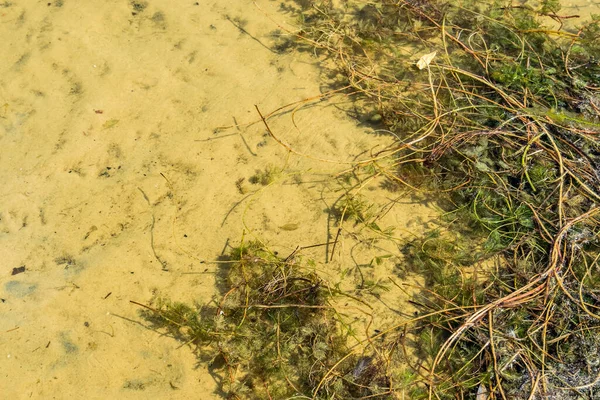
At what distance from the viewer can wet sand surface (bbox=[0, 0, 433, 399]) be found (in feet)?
9.93

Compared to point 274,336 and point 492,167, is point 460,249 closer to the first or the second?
point 492,167

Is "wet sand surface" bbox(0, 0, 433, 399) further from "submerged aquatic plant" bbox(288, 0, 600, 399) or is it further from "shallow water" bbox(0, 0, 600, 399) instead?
"submerged aquatic plant" bbox(288, 0, 600, 399)

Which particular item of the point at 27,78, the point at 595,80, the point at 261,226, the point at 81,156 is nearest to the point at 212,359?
the point at 261,226

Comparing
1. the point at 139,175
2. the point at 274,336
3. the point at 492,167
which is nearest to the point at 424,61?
the point at 492,167

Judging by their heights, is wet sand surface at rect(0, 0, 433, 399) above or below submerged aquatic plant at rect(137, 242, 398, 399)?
above

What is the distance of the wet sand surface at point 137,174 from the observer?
9.93 feet

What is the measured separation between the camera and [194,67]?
4105mm

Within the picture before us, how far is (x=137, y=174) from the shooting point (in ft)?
11.8

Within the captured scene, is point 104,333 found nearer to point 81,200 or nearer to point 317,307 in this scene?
point 81,200

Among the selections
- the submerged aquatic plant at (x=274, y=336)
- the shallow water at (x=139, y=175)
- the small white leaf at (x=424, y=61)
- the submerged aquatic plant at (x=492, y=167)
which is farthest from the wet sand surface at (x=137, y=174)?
the small white leaf at (x=424, y=61)

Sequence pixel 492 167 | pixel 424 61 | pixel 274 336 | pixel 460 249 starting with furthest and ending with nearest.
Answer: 1. pixel 424 61
2. pixel 492 167
3. pixel 460 249
4. pixel 274 336

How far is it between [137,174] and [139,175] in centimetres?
2

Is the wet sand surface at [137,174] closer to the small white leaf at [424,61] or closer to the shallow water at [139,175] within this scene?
the shallow water at [139,175]

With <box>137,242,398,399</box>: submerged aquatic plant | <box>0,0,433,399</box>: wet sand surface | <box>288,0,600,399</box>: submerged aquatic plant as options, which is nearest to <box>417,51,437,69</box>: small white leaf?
<box>288,0,600,399</box>: submerged aquatic plant
